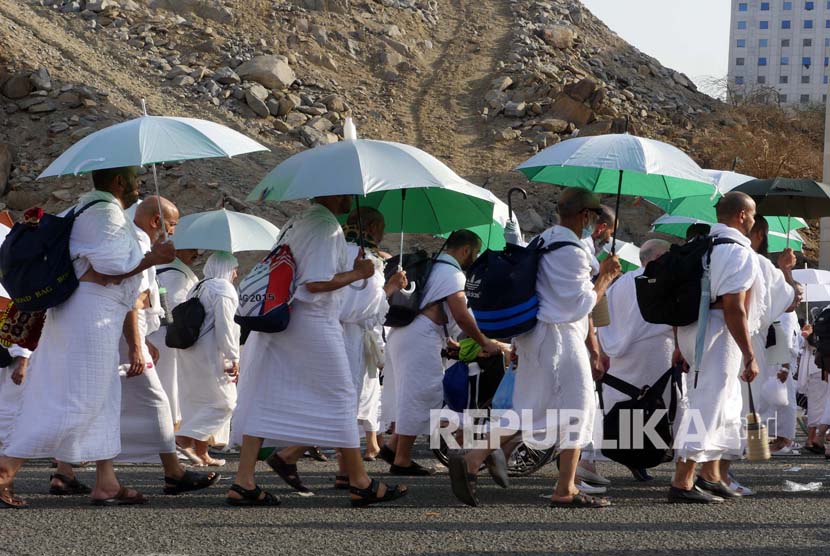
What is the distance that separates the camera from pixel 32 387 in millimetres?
6852

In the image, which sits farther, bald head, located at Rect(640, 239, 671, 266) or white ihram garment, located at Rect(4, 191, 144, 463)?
bald head, located at Rect(640, 239, 671, 266)

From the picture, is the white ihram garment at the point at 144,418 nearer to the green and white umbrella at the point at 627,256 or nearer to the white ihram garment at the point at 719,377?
the white ihram garment at the point at 719,377

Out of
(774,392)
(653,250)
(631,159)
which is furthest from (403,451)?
(774,392)

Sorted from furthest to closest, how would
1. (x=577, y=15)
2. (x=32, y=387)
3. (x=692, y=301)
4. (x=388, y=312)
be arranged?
(x=577, y=15) → (x=388, y=312) → (x=692, y=301) → (x=32, y=387)

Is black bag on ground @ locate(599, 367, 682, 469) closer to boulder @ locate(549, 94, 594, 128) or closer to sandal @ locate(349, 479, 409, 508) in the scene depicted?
sandal @ locate(349, 479, 409, 508)

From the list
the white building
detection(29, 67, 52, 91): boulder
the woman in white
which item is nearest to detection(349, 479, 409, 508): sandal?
the woman in white

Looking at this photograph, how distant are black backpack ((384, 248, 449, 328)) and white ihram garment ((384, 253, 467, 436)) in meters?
0.05

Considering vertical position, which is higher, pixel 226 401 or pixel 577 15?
pixel 577 15

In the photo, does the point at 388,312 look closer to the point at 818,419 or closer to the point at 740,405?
the point at 740,405

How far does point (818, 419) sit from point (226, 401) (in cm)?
565

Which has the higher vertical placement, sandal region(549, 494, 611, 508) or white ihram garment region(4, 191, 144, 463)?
white ihram garment region(4, 191, 144, 463)

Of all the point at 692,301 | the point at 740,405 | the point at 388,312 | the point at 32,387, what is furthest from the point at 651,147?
the point at 32,387

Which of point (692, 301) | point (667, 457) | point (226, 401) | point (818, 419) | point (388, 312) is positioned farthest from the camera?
point (818, 419)

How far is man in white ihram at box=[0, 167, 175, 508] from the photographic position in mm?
6754
